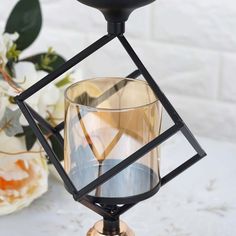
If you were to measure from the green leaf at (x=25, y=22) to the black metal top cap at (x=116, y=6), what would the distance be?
34cm

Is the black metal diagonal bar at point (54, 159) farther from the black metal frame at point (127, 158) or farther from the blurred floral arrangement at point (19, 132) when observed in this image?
the blurred floral arrangement at point (19, 132)

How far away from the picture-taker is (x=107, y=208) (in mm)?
708

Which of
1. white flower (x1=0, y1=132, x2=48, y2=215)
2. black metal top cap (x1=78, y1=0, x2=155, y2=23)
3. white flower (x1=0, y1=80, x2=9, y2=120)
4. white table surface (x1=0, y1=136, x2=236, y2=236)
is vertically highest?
black metal top cap (x1=78, y1=0, x2=155, y2=23)

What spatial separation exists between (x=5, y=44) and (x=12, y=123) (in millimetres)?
Answer: 129

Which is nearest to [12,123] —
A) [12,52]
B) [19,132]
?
[19,132]

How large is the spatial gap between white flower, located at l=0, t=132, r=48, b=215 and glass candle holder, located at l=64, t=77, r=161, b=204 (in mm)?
183

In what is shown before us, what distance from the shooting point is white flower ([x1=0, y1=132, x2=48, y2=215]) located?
2.79 ft

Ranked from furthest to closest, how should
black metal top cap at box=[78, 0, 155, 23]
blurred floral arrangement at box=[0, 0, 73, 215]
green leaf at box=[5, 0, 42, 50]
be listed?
green leaf at box=[5, 0, 42, 50]
blurred floral arrangement at box=[0, 0, 73, 215]
black metal top cap at box=[78, 0, 155, 23]

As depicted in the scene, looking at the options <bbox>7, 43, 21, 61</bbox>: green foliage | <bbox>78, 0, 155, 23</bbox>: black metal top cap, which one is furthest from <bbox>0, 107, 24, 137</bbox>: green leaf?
<bbox>78, 0, 155, 23</bbox>: black metal top cap

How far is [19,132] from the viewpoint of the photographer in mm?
815

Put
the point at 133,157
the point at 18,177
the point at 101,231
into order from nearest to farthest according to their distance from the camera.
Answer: the point at 133,157, the point at 101,231, the point at 18,177

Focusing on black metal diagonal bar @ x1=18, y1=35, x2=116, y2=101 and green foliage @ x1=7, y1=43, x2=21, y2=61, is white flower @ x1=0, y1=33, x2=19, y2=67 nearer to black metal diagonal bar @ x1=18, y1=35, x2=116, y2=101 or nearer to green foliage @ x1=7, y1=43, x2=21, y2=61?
green foliage @ x1=7, y1=43, x2=21, y2=61

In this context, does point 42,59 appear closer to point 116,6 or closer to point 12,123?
point 12,123

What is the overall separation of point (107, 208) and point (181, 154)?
0.35 metres
